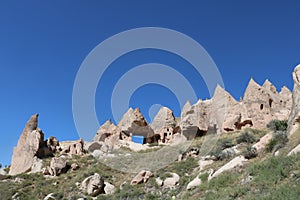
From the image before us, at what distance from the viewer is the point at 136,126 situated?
35094 millimetres

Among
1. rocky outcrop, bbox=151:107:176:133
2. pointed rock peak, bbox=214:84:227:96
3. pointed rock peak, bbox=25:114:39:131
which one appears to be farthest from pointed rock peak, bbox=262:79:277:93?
pointed rock peak, bbox=25:114:39:131

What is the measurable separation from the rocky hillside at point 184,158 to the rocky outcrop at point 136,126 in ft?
0.45

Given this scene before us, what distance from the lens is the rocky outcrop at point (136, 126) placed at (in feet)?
115

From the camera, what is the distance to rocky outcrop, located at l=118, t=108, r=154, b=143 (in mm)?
34969

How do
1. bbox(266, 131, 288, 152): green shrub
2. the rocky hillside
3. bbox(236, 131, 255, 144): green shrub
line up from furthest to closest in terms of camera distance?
bbox(236, 131, 255, 144): green shrub
bbox(266, 131, 288, 152): green shrub
the rocky hillside

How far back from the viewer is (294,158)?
7.65 m

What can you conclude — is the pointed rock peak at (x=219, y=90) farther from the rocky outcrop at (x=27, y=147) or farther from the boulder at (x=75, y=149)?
the rocky outcrop at (x=27, y=147)

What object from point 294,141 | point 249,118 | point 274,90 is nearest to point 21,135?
point 249,118

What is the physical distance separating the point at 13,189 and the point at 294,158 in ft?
64.6

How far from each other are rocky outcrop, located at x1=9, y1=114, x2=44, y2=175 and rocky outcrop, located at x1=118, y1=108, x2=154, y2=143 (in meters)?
10.8

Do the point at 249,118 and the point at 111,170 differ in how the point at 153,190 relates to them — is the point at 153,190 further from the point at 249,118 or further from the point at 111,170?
the point at 249,118

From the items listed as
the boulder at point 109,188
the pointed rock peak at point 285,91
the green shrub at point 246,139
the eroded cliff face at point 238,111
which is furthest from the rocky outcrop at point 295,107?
the pointed rock peak at point 285,91

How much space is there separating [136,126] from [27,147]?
13.6 meters

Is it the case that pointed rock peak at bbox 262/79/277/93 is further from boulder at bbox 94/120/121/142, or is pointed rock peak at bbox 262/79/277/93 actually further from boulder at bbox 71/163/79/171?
boulder at bbox 71/163/79/171
